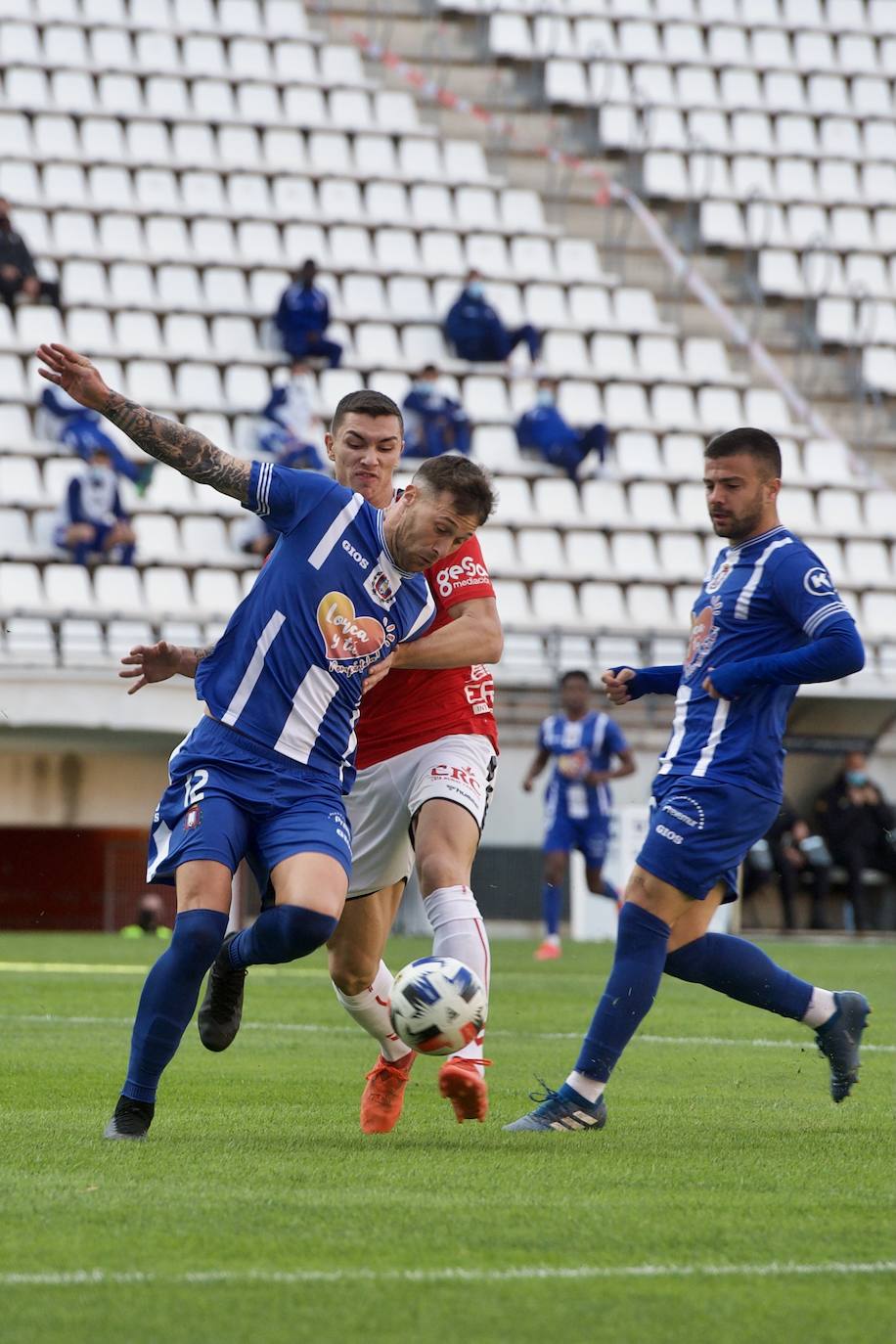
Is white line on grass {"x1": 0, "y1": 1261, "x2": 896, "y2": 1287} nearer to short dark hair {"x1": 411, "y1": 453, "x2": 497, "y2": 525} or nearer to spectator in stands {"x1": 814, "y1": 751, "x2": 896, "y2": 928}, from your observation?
short dark hair {"x1": 411, "y1": 453, "x2": 497, "y2": 525}

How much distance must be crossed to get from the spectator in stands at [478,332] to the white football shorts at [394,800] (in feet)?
52.7

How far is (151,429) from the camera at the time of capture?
525 centimetres

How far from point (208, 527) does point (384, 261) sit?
509 centimetres

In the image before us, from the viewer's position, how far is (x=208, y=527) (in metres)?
19.4

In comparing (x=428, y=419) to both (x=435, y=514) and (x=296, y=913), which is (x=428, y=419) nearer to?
(x=435, y=514)

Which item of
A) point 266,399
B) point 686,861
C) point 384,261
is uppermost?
point 384,261

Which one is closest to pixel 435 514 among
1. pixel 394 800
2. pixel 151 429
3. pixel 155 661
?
pixel 151 429

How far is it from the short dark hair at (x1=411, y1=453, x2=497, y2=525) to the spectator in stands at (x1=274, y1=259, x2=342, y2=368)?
1536 centimetres

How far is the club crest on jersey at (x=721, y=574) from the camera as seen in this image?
6.08 metres

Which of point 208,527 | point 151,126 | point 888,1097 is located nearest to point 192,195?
point 151,126

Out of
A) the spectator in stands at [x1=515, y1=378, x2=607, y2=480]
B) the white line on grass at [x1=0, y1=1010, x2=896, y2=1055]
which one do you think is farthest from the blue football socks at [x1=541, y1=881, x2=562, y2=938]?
the spectator in stands at [x1=515, y1=378, x2=607, y2=480]

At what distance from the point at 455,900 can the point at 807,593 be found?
1358mm

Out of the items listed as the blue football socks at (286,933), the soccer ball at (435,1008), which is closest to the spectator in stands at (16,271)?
the blue football socks at (286,933)

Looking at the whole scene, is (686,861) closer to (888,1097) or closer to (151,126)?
(888,1097)
